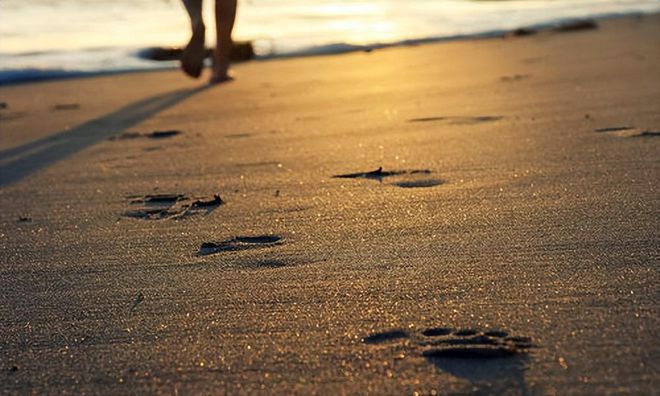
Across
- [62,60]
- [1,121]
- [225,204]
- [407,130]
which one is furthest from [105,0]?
[225,204]

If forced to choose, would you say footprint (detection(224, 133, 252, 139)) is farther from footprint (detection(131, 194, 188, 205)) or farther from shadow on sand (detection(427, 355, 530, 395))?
shadow on sand (detection(427, 355, 530, 395))

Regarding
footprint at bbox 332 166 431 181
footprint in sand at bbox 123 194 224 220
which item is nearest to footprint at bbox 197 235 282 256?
footprint in sand at bbox 123 194 224 220

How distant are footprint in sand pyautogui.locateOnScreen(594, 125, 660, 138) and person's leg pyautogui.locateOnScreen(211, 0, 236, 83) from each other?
2478 millimetres

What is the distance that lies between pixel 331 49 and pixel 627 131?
352cm

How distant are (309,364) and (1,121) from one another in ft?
9.48

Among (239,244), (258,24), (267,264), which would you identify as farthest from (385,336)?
(258,24)

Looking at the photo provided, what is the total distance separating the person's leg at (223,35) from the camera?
5.11 m

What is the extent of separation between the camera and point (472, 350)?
1.36 meters

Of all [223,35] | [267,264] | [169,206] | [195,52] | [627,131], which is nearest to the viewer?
[267,264]

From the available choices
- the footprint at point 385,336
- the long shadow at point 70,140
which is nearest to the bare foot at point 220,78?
the long shadow at point 70,140

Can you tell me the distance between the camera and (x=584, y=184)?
231 centimetres

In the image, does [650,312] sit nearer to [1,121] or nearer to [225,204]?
[225,204]

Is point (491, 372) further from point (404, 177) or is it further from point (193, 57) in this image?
point (193, 57)

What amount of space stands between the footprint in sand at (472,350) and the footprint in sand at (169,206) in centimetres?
93
